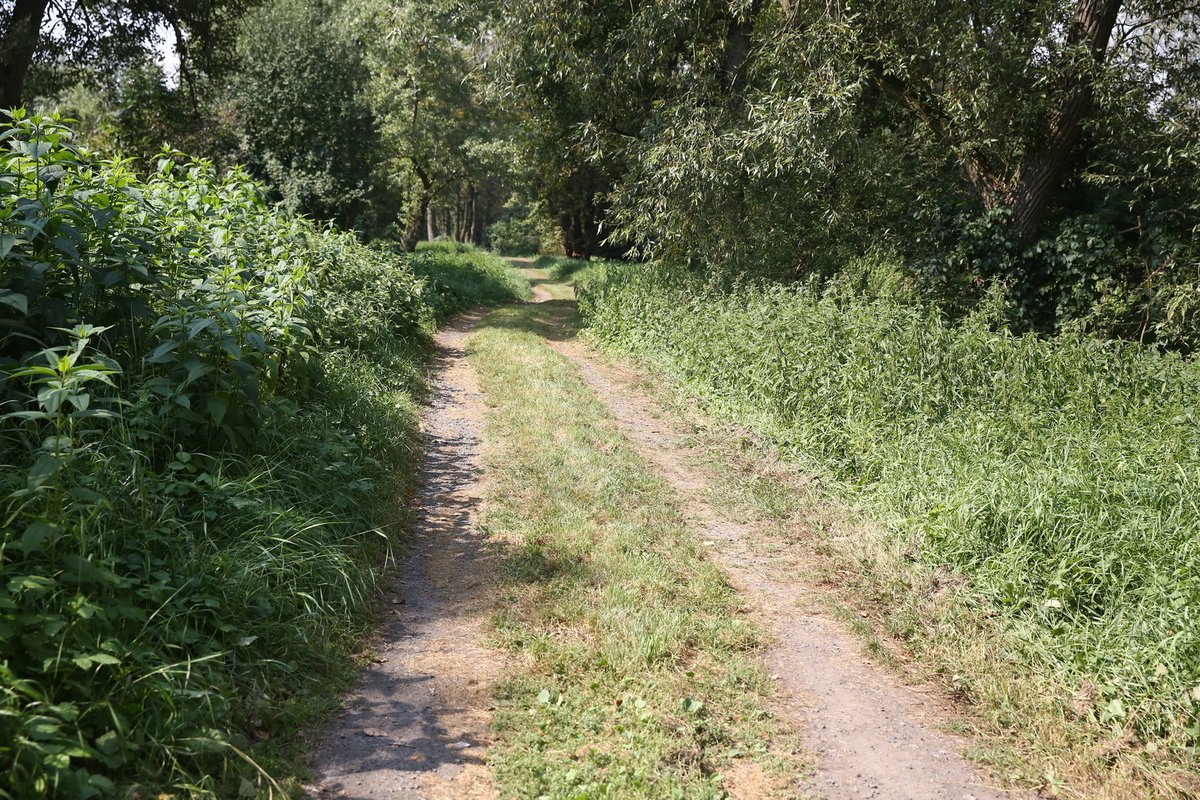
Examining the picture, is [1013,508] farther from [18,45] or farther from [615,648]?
[18,45]

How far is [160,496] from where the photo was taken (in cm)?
400

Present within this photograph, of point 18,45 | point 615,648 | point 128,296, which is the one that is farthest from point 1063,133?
point 18,45

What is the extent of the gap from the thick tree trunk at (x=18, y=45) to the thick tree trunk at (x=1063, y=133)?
1583 cm

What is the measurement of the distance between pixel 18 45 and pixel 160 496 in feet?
44.0

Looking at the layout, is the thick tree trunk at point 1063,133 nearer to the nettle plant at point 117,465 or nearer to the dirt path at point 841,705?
the dirt path at point 841,705

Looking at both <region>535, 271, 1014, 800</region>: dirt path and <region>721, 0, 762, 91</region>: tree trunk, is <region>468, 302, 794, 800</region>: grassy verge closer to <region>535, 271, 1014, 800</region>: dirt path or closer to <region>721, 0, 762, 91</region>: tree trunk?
<region>535, 271, 1014, 800</region>: dirt path

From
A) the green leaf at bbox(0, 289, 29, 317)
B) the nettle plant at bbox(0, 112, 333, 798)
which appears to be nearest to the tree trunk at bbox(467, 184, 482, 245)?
the nettle plant at bbox(0, 112, 333, 798)

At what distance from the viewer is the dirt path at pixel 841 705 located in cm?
327

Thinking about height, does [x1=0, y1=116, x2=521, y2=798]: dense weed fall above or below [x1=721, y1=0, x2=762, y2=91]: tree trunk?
below

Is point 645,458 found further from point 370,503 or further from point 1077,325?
point 1077,325

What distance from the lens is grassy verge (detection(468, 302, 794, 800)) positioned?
10.6ft

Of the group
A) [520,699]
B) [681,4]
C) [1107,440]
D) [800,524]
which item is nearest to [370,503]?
Answer: [520,699]

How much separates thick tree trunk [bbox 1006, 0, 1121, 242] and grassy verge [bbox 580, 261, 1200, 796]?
3793 mm

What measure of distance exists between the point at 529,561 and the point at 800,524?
2069 mm
